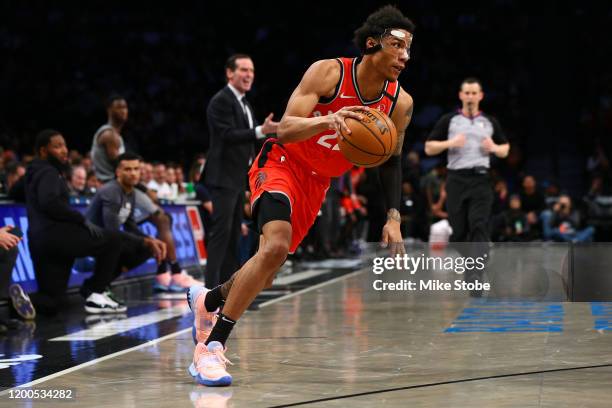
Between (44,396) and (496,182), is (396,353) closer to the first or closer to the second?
(44,396)

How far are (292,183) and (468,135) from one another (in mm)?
5059

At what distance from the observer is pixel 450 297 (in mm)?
9938

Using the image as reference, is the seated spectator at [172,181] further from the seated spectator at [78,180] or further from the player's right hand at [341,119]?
the player's right hand at [341,119]

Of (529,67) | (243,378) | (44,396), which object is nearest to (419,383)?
(243,378)

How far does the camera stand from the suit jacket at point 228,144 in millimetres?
8531

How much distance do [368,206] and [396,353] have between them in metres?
13.5

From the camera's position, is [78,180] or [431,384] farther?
[78,180]

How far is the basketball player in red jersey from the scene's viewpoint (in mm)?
5215

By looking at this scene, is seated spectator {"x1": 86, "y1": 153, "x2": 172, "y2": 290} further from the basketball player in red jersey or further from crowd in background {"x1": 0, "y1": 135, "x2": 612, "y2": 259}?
crowd in background {"x1": 0, "y1": 135, "x2": 612, "y2": 259}

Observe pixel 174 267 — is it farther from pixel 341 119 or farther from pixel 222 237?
pixel 341 119

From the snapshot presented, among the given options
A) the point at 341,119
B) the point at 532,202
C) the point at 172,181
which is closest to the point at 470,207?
the point at 341,119

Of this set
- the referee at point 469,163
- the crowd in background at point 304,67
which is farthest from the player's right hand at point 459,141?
the crowd in background at point 304,67

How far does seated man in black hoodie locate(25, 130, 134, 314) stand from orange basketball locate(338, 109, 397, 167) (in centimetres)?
428

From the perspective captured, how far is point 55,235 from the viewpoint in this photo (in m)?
8.81
